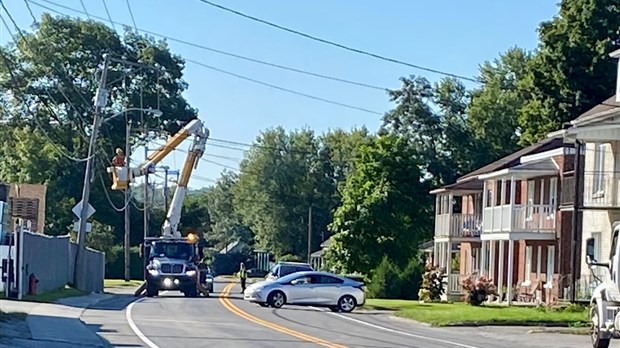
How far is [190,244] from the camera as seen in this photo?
49969 millimetres

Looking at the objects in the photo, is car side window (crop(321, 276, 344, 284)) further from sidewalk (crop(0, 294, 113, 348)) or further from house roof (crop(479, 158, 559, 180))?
house roof (crop(479, 158, 559, 180))

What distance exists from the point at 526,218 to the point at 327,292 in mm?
12234

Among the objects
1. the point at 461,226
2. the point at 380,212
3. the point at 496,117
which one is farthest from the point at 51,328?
the point at 496,117

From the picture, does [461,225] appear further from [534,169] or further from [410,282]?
[534,169]

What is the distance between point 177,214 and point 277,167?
6375 centimetres

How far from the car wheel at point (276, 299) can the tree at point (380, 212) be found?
2096 cm

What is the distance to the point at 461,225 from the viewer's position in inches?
2454

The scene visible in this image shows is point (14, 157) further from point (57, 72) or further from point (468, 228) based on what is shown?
point (468, 228)

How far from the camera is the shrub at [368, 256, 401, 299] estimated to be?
188 ft

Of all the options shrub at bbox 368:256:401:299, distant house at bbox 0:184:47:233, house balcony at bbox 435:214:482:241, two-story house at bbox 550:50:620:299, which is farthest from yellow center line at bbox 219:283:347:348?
house balcony at bbox 435:214:482:241

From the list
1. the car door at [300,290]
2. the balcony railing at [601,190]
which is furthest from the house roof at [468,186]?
the car door at [300,290]

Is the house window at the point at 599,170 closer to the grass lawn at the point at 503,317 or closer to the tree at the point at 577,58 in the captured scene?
the grass lawn at the point at 503,317

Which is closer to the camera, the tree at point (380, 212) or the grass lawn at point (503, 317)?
the grass lawn at point (503, 317)

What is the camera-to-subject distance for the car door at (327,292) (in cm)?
4281
